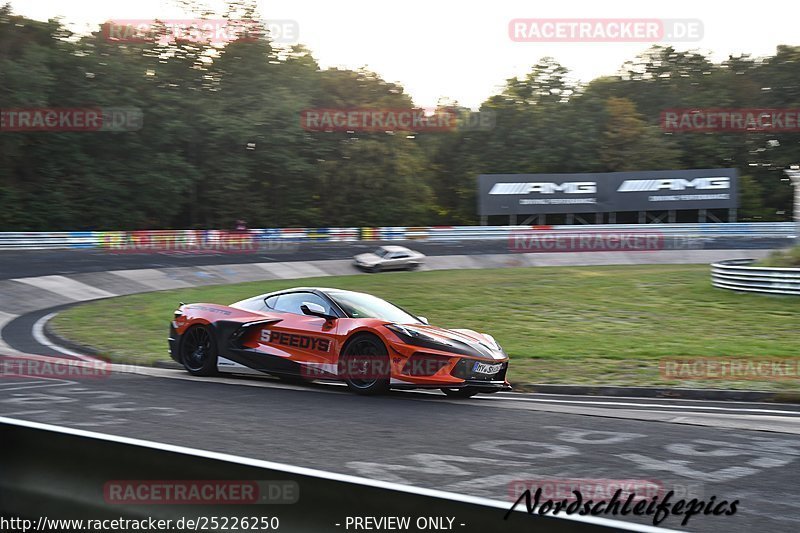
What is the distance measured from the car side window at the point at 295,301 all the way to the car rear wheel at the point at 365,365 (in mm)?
774

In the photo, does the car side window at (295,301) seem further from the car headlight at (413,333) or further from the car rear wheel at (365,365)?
the car headlight at (413,333)

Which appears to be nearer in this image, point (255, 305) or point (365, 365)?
point (365, 365)

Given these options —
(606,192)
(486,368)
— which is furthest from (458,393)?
(606,192)

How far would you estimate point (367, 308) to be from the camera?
34.5 ft

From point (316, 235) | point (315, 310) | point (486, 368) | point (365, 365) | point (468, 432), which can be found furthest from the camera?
point (316, 235)

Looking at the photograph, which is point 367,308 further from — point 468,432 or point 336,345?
point 468,432

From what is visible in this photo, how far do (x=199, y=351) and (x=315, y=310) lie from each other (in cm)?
214

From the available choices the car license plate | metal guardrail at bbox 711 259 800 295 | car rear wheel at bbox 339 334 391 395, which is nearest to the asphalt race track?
car rear wheel at bbox 339 334 391 395

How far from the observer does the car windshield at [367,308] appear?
1031cm

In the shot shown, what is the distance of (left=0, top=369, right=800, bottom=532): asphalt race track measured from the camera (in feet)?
19.5

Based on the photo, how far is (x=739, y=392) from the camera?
1084cm

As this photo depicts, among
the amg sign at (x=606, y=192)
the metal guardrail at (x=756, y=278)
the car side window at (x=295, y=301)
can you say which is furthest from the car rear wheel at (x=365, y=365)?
the amg sign at (x=606, y=192)

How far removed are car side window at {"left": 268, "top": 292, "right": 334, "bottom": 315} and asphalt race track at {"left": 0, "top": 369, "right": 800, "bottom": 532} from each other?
3.10 ft

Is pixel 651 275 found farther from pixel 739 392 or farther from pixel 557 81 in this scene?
pixel 557 81
